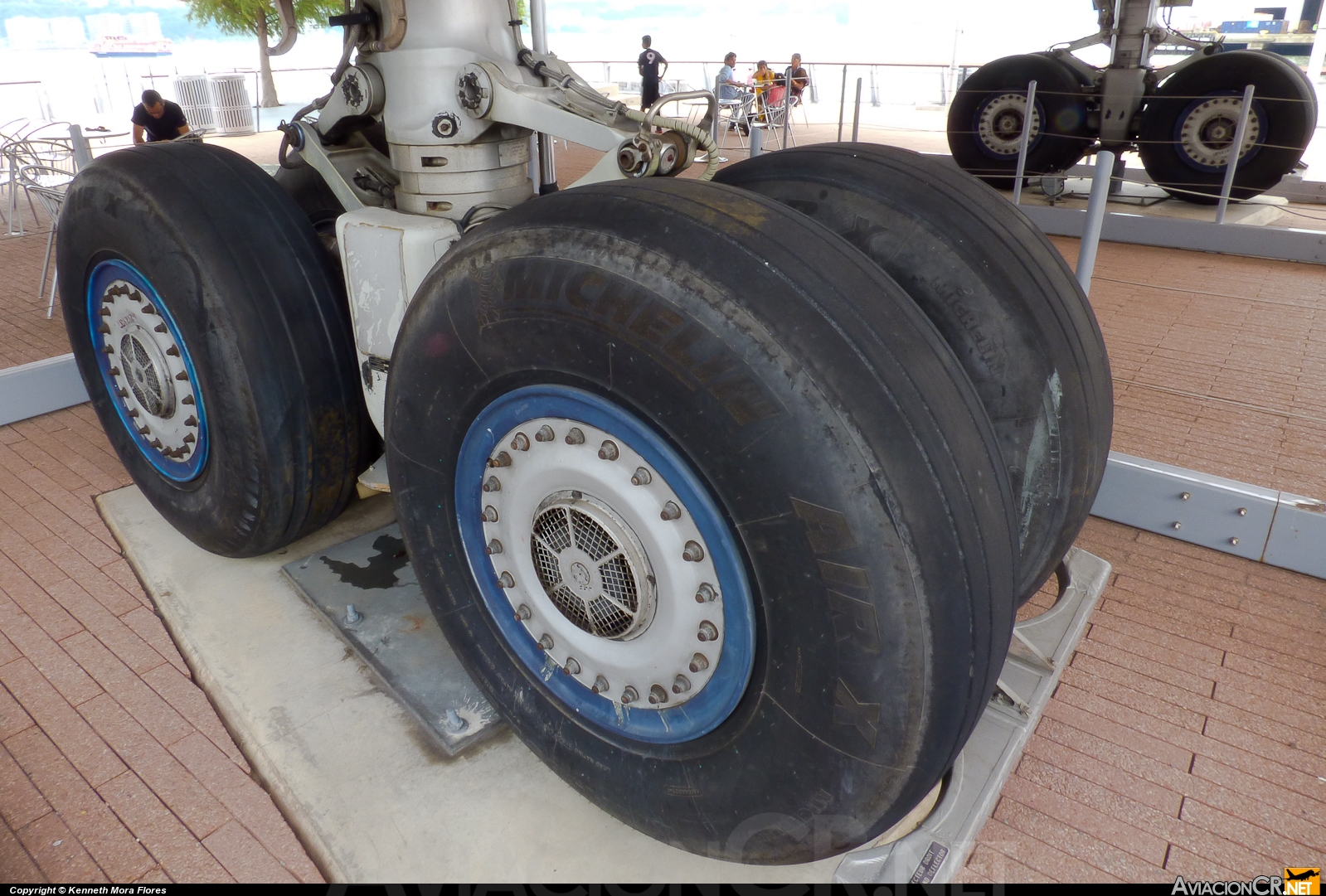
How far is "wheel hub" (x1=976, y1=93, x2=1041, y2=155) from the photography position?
8.20m

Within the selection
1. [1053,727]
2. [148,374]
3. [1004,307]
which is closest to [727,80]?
[148,374]

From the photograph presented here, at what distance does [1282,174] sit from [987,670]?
8286 mm

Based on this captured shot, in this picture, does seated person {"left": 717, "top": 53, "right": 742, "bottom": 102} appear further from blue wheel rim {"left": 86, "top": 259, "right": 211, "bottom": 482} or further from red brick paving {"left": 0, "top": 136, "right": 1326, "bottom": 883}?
blue wheel rim {"left": 86, "top": 259, "right": 211, "bottom": 482}

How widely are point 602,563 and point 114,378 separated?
6.84 feet

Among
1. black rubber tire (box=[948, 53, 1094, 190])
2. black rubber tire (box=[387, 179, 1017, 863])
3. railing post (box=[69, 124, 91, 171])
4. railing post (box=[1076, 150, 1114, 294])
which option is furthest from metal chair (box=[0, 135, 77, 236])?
black rubber tire (box=[948, 53, 1094, 190])

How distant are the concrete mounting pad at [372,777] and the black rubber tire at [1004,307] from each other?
0.93 metres

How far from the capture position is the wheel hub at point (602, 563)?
4.68 ft

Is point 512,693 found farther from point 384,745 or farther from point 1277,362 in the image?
point 1277,362

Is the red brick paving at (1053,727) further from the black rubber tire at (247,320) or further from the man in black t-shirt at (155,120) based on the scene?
the man in black t-shirt at (155,120)

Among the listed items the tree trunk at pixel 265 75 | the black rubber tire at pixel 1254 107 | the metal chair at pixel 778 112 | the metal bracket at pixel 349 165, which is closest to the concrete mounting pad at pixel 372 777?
the metal bracket at pixel 349 165

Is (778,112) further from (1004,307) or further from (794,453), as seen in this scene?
(794,453)

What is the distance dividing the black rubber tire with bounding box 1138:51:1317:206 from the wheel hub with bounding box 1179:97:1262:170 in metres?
0.05

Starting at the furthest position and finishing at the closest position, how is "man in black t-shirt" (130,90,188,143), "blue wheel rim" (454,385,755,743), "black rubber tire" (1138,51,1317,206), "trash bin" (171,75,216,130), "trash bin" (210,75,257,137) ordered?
"trash bin" (210,75,257,137) → "trash bin" (171,75,216,130) → "black rubber tire" (1138,51,1317,206) → "man in black t-shirt" (130,90,188,143) → "blue wheel rim" (454,385,755,743)

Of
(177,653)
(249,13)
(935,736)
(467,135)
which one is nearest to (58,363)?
(177,653)
